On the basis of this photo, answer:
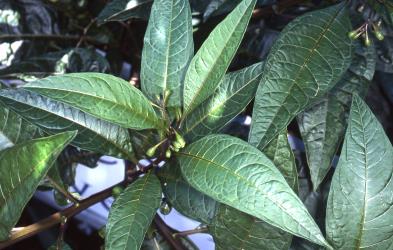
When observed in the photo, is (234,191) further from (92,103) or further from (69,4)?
(69,4)

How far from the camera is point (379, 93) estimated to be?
1017 millimetres

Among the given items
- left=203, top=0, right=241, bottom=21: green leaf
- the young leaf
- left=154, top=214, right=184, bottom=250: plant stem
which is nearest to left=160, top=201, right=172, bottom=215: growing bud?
left=154, top=214, right=184, bottom=250: plant stem

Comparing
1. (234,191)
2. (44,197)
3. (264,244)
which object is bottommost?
(44,197)

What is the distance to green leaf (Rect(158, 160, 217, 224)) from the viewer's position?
2.15ft

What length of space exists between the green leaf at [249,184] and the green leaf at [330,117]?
168mm

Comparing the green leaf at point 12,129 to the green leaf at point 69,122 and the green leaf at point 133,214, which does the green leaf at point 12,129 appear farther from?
the green leaf at point 133,214

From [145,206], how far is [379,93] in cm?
59

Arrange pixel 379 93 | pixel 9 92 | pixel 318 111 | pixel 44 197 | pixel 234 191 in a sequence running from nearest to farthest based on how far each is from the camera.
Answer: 1. pixel 234 191
2. pixel 9 92
3. pixel 318 111
4. pixel 379 93
5. pixel 44 197

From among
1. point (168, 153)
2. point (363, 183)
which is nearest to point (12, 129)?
point (168, 153)

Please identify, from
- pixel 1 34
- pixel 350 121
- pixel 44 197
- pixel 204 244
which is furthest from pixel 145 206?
pixel 44 197

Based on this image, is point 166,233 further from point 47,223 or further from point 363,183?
point 363,183

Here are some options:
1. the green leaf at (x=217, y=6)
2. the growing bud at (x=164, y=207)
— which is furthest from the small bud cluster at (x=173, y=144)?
the green leaf at (x=217, y=6)

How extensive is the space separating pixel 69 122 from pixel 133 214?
0.48ft

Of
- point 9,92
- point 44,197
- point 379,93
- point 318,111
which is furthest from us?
point 44,197
